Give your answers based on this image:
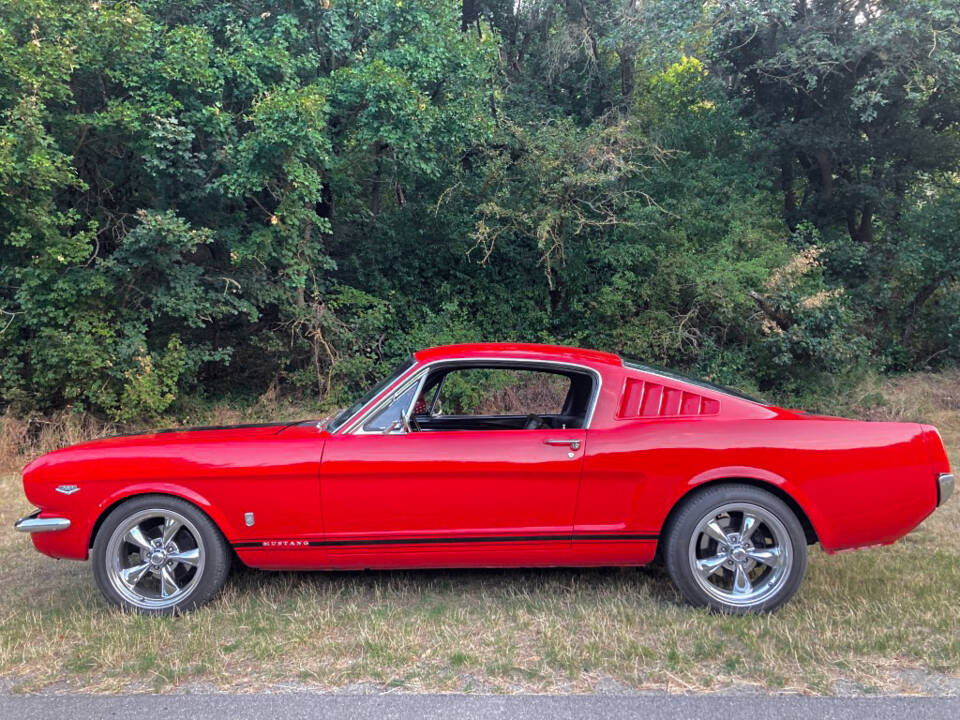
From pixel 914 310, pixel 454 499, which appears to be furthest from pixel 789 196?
pixel 454 499

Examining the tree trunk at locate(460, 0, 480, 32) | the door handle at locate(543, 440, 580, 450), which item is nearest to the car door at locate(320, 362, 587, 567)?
the door handle at locate(543, 440, 580, 450)

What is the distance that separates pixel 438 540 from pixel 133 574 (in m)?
1.73

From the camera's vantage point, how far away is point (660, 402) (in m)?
4.62

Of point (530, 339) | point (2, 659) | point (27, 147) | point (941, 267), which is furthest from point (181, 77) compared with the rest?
point (941, 267)

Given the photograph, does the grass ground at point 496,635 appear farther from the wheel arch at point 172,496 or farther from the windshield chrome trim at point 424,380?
the windshield chrome trim at point 424,380

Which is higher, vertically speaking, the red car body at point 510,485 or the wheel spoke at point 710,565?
the red car body at point 510,485

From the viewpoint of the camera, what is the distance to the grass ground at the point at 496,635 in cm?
365

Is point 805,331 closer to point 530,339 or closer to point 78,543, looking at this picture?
point 530,339

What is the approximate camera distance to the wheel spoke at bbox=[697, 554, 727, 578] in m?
4.37

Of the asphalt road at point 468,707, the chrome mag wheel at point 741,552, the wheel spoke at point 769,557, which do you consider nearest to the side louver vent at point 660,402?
the chrome mag wheel at point 741,552

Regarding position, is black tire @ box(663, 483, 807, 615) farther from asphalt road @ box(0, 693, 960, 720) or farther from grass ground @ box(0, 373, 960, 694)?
asphalt road @ box(0, 693, 960, 720)

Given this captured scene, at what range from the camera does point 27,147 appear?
30.2 ft

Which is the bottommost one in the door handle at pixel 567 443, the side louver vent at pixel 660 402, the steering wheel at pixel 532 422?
the steering wheel at pixel 532 422

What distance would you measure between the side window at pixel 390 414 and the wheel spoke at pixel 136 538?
138 centimetres
